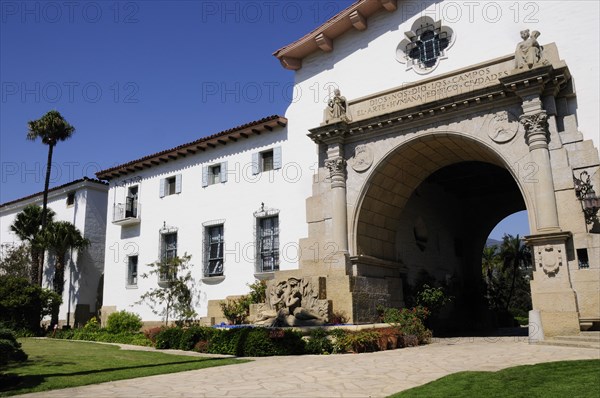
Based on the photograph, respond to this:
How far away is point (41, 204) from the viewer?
33.9 m

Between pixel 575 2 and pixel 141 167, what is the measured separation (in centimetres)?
2041

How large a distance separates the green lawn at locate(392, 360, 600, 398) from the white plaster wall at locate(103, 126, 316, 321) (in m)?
11.5

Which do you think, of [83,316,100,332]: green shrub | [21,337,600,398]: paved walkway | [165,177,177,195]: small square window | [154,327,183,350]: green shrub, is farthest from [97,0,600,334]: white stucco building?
[154,327,183,350]: green shrub

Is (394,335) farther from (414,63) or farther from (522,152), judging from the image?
(414,63)

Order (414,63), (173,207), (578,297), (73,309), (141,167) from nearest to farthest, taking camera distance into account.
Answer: (578,297), (414,63), (173,207), (141,167), (73,309)

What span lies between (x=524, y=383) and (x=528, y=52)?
1050cm

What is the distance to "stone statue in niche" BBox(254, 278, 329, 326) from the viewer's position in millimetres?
16203

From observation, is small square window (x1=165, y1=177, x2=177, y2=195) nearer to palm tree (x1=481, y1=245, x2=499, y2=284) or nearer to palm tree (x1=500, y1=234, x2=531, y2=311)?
palm tree (x1=500, y1=234, x2=531, y2=311)

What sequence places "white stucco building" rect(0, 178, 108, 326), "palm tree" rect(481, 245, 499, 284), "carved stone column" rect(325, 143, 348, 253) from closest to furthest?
"carved stone column" rect(325, 143, 348, 253) → "white stucco building" rect(0, 178, 108, 326) → "palm tree" rect(481, 245, 499, 284)

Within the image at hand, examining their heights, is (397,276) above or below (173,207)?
below

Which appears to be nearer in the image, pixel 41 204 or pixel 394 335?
pixel 394 335

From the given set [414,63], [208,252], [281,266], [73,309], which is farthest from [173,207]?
[414,63]

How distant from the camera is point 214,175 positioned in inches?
944

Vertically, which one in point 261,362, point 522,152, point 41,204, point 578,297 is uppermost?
point 41,204
